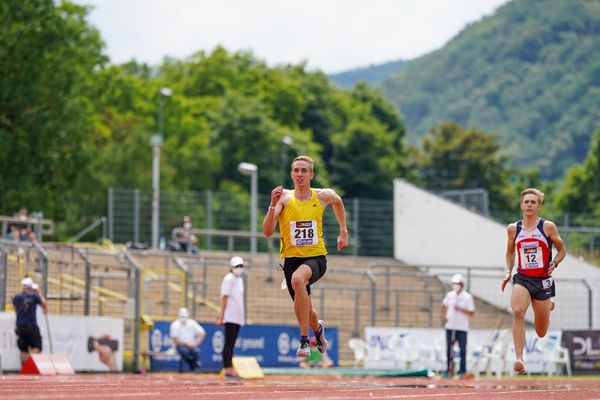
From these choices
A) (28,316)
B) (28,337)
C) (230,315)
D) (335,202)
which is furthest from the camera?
(28,337)

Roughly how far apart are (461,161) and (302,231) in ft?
261

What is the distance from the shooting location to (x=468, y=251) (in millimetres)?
47125

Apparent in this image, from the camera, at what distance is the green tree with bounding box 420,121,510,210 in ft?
312

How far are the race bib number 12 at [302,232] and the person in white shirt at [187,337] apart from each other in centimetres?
1264

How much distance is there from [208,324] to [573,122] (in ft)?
521

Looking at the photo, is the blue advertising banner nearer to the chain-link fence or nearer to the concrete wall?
the concrete wall

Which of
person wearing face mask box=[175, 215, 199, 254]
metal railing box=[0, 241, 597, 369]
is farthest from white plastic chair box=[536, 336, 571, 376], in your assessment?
person wearing face mask box=[175, 215, 199, 254]

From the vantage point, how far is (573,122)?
7288 inches

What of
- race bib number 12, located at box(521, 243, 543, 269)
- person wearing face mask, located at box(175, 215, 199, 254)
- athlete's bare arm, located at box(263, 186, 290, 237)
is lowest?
race bib number 12, located at box(521, 243, 543, 269)

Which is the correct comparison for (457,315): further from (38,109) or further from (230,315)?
(38,109)

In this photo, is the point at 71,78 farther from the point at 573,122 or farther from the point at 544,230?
the point at 573,122

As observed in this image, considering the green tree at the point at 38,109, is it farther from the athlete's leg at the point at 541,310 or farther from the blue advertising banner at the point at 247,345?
the athlete's leg at the point at 541,310

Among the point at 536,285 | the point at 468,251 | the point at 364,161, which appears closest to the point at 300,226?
the point at 536,285

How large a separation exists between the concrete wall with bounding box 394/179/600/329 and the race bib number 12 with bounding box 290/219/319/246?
22505 mm
